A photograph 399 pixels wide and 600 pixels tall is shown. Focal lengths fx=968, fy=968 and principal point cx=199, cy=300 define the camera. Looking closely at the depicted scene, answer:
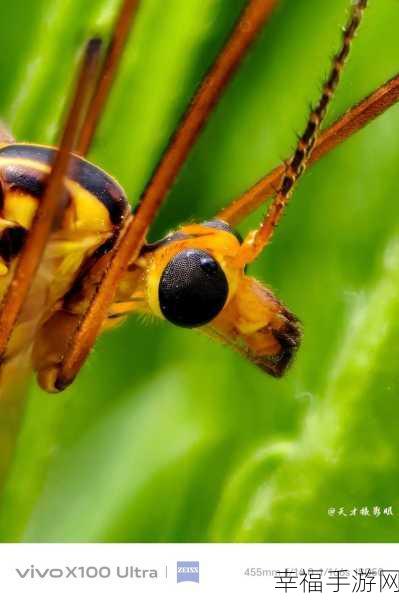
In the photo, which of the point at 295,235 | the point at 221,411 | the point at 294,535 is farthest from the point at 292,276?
the point at 294,535

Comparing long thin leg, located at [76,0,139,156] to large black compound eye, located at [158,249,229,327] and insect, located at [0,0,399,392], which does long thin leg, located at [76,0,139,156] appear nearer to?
insect, located at [0,0,399,392]

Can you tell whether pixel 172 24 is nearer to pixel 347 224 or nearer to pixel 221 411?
pixel 347 224

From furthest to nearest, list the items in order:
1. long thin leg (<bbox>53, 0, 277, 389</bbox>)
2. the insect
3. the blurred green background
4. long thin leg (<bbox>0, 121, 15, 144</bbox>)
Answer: long thin leg (<bbox>0, 121, 15, 144</bbox>)
the blurred green background
the insect
long thin leg (<bbox>53, 0, 277, 389</bbox>)

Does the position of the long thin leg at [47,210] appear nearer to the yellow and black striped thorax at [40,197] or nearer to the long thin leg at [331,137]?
the yellow and black striped thorax at [40,197]
